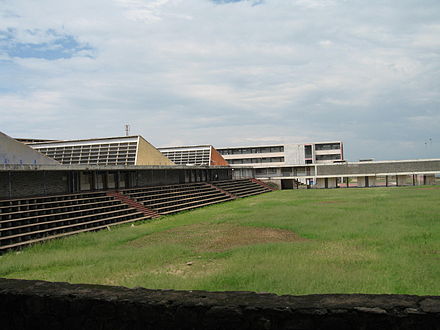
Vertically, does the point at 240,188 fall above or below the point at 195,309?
below

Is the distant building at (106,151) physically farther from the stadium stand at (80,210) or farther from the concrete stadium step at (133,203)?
the concrete stadium step at (133,203)

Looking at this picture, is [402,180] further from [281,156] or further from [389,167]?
[281,156]

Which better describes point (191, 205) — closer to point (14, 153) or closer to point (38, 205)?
point (14, 153)

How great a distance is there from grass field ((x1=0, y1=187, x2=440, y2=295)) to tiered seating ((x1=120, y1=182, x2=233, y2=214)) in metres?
7.05

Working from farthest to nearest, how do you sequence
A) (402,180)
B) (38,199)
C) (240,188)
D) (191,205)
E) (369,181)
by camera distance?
1. (369,181)
2. (402,180)
3. (240,188)
4. (191,205)
5. (38,199)

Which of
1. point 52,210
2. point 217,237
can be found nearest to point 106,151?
point 52,210

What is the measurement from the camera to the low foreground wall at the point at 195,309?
4.45m

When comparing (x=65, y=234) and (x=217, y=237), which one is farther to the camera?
(x=65, y=234)

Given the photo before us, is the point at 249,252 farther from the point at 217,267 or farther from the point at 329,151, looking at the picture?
the point at 329,151

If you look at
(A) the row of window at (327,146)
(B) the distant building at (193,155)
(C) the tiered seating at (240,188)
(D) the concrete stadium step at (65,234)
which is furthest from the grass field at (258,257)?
(A) the row of window at (327,146)

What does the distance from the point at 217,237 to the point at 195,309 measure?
11.7 metres

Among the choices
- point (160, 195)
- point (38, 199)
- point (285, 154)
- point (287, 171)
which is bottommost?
point (160, 195)

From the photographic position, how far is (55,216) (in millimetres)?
18891

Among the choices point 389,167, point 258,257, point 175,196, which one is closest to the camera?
point 258,257
